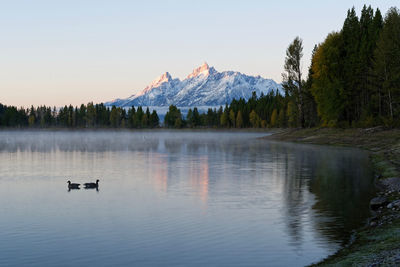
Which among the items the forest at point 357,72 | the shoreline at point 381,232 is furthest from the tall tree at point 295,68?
the shoreline at point 381,232

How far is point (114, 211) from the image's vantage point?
2677cm

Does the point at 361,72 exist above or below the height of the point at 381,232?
above

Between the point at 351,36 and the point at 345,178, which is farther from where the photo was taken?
the point at 351,36

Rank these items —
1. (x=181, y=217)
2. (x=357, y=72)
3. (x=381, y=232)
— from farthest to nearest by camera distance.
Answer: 1. (x=357, y=72)
2. (x=181, y=217)
3. (x=381, y=232)

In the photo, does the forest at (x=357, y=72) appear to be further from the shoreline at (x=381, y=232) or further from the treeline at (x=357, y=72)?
the shoreline at (x=381, y=232)

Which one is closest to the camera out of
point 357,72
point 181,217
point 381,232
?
point 381,232

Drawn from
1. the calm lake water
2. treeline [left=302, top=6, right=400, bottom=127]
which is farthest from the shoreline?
treeline [left=302, top=6, right=400, bottom=127]

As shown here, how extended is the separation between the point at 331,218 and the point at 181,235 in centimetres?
863

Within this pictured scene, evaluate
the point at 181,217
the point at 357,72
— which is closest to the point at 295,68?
the point at 357,72

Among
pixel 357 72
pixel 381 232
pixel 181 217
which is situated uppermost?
pixel 357 72

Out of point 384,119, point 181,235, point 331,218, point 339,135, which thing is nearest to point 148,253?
point 181,235

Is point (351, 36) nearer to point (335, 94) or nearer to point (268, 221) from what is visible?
point (335, 94)

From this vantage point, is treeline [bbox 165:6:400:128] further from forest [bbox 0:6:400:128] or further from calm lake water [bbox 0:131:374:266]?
calm lake water [bbox 0:131:374:266]

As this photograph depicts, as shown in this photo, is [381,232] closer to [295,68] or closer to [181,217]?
[181,217]
